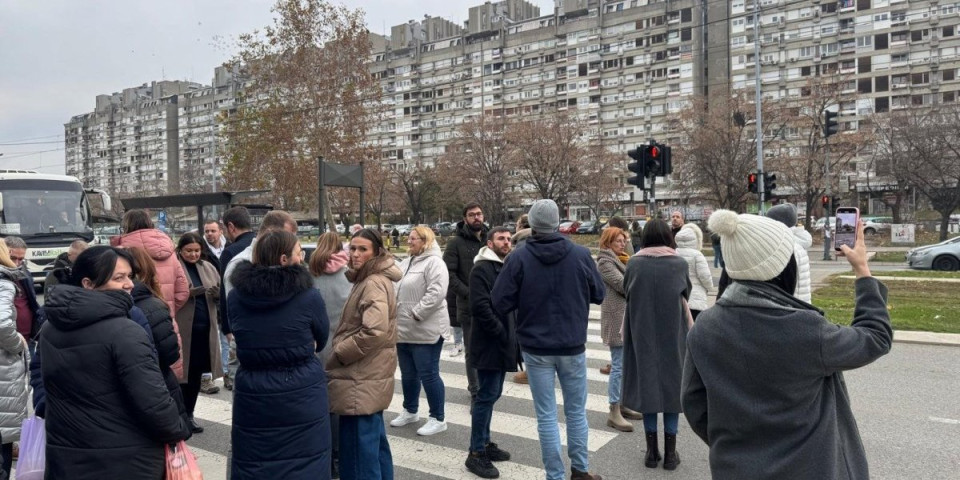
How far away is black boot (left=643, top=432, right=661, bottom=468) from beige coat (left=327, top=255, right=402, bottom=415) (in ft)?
6.87

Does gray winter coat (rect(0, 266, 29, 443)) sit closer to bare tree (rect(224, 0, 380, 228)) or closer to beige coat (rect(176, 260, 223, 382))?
beige coat (rect(176, 260, 223, 382))

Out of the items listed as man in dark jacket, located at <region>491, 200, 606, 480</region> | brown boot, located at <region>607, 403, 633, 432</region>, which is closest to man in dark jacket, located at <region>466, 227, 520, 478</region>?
man in dark jacket, located at <region>491, 200, 606, 480</region>

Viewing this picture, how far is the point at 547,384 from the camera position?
459cm

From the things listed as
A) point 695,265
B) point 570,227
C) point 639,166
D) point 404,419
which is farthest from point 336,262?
point 570,227

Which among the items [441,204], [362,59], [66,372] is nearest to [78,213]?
[362,59]

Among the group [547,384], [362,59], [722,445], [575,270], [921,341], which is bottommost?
[921,341]

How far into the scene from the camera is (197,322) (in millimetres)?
6227

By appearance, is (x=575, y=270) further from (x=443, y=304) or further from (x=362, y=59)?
(x=362, y=59)

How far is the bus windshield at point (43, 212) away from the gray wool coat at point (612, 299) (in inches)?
699

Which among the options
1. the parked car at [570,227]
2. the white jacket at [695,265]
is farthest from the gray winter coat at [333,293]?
the parked car at [570,227]

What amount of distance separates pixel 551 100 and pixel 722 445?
90.4m

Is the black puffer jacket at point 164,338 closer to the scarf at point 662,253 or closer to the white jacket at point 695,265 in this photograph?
the scarf at point 662,253

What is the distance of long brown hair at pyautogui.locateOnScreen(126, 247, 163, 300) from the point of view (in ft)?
13.5

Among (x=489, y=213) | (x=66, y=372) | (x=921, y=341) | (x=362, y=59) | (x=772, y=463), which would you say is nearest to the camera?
(x=772, y=463)
